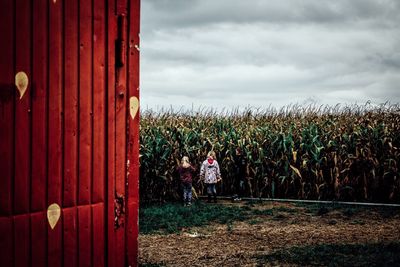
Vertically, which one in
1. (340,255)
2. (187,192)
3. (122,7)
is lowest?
(340,255)

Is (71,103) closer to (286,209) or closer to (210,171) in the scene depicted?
(286,209)

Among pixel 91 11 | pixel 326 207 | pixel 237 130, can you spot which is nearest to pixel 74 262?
pixel 91 11

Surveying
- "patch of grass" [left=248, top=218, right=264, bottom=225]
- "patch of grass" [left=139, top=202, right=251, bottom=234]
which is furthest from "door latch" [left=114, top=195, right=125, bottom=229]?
"patch of grass" [left=248, top=218, right=264, bottom=225]

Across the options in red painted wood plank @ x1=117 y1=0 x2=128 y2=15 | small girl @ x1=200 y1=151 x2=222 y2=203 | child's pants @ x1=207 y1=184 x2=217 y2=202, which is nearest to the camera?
red painted wood plank @ x1=117 y1=0 x2=128 y2=15

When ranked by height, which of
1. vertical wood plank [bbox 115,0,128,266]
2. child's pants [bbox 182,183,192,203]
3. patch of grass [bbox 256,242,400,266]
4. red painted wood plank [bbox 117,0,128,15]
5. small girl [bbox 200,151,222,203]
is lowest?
patch of grass [bbox 256,242,400,266]

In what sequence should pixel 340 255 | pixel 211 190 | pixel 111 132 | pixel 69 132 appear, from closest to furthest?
1. pixel 69 132
2. pixel 111 132
3. pixel 340 255
4. pixel 211 190

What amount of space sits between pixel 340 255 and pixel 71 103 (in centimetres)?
587

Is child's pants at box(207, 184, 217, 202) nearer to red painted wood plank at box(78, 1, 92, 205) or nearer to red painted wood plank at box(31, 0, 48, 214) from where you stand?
red painted wood plank at box(78, 1, 92, 205)

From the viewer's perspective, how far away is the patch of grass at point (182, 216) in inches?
387

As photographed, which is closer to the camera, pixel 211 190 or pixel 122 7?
pixel 122 7

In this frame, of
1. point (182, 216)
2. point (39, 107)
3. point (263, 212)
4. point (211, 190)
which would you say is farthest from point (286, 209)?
point (39, 107)

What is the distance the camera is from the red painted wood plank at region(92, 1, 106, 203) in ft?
9.46

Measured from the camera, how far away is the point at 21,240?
8.30 feet

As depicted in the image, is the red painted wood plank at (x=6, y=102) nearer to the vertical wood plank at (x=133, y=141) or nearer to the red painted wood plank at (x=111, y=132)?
the red painted wood plank at (x=111, y=132)
